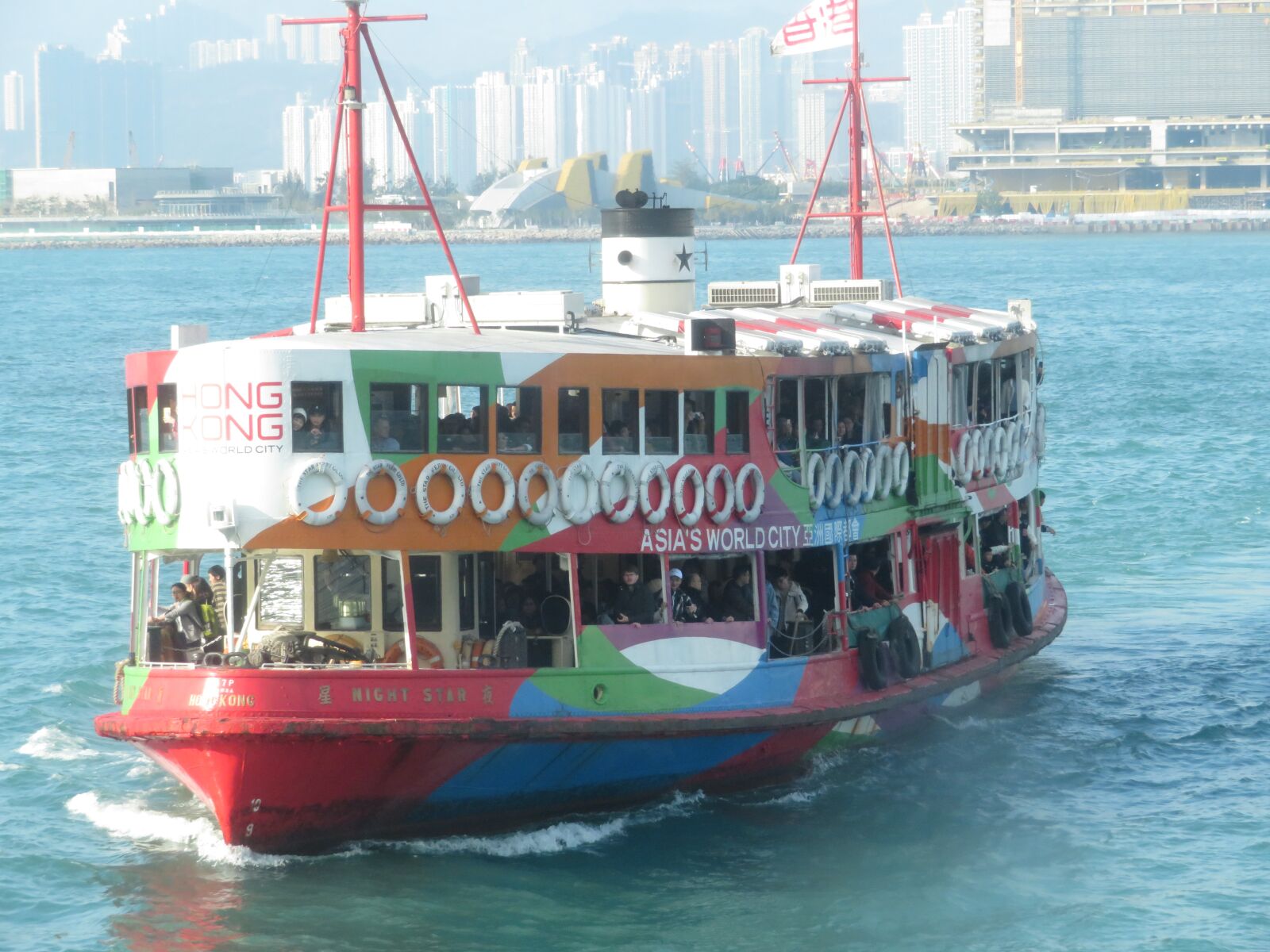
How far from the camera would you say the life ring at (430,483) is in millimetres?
17531

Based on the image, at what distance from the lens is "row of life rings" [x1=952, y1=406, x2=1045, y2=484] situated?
75.7ft

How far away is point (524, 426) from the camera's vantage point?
59.6 feet

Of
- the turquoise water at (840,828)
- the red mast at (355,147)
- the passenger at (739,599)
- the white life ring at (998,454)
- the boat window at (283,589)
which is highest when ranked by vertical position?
the red mast at (355,147)

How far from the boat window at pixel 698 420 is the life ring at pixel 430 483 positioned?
7.96ft

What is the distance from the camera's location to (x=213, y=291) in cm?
10925

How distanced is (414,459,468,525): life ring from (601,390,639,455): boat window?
5.12 feet

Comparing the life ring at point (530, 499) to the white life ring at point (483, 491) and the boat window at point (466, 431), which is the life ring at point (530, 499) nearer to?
the white life ring at point (483, 491)

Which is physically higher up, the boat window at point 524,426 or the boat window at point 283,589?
the boat window at point 524,426

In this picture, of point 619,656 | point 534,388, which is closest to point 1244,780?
point 619,656

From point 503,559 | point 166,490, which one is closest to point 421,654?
point 503,559

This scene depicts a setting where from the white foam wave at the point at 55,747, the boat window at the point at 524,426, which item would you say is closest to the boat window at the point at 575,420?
the boat window at the point at 524,426

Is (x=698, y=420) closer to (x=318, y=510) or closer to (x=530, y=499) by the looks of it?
(x=530, y=499)

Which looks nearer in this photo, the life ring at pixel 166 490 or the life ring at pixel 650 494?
the life ring at pixel 166 490

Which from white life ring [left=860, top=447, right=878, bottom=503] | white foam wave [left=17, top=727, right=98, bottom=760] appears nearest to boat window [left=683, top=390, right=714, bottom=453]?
white life ring [left=860, top=447, right=878, bottom=503]
